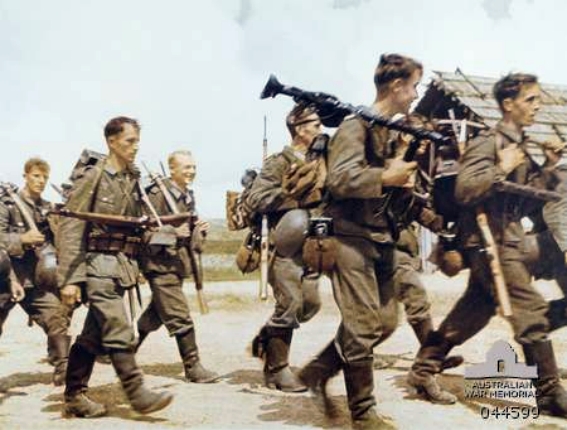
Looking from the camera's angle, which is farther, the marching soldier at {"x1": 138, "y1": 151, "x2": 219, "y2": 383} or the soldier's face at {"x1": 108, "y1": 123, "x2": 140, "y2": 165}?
the marching soldier at {"x1": 138, "y1": 151, "x2": 219, "y2": 383}

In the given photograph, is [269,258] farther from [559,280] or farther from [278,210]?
[559,280]

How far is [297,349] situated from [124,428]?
360 centimetres

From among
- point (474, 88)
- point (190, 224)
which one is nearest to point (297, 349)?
point (190, 224)

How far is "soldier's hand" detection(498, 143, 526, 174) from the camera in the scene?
462cm

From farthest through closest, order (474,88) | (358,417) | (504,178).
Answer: (474,88) < (504,178) < (358,417)

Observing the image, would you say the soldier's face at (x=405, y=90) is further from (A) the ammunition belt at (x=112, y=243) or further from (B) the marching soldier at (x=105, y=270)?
(A) the ammunition belt at (x=112, y=243)

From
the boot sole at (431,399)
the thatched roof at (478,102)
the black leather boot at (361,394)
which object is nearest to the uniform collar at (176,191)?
the boot sole at (431,399)

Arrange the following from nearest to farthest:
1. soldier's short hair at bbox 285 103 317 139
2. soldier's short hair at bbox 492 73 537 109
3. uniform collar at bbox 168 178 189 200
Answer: soldier's short hair at bbox 492 73 537 109, soldier's short hair at bbox 285 103 317 139, uniform collar at bbox 168 178 189 200

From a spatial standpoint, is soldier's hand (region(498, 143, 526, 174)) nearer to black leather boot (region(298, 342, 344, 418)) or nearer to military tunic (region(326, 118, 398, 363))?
military tunic (region(326, 118, 398, 363))

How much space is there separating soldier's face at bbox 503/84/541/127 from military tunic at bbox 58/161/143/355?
2640 mm

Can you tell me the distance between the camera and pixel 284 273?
5.47m

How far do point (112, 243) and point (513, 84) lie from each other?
2863 mm

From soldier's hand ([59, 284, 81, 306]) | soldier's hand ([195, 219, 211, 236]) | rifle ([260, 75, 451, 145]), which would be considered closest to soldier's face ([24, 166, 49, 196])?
soldier's hand ([195, 219, 211, 236])

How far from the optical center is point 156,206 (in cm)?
625
